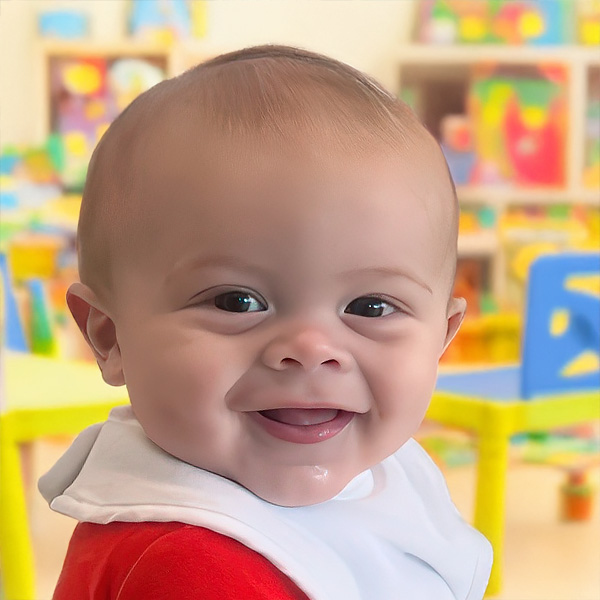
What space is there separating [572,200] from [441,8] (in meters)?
0.59

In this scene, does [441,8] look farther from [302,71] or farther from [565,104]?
[302,71]

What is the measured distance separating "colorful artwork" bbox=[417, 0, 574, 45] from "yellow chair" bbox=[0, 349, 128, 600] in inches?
59.2

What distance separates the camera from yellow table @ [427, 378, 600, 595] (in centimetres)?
112

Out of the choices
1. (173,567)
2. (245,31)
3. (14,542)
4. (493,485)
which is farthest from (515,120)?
(173,567)

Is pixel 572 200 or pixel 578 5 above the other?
pixel 578 5

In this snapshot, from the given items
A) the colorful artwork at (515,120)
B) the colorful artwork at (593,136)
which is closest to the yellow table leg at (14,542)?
the colorful artwork at (515,120)

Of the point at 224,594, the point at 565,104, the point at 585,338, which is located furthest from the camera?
the point at 565,104

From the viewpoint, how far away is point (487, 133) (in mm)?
2416

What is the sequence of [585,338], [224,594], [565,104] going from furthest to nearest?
[565,104]
[585,338]
[224,594]

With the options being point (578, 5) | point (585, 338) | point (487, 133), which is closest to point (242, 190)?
point (585, 338)

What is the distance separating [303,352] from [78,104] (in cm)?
202

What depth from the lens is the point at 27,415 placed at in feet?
3.52

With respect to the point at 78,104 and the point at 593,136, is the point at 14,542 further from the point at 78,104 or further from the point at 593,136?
the point at 593,136

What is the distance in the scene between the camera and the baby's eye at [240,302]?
1.68 feet
